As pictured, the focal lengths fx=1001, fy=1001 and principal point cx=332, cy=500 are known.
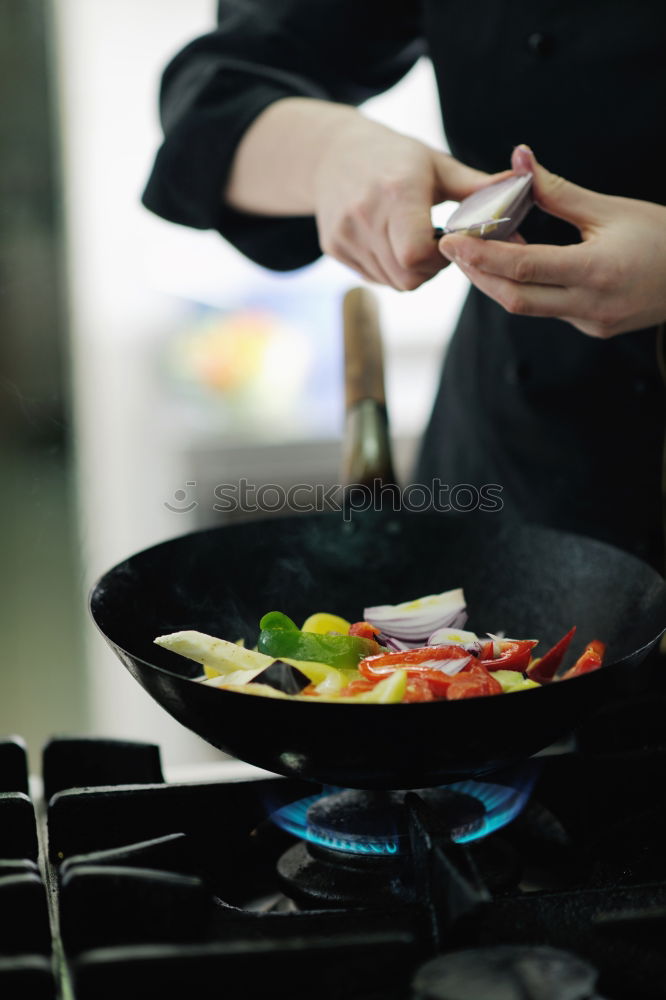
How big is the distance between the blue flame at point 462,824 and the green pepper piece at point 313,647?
4.2 inches

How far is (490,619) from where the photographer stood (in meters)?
0.93

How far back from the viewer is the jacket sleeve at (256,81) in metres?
1.04

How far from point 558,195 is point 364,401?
12.6 inches

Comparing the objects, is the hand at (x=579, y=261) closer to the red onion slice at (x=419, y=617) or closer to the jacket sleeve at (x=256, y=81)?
the red onion slice at (x=419, y=617)

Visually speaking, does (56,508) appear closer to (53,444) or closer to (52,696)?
(52,696)

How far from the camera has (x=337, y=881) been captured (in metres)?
0.68

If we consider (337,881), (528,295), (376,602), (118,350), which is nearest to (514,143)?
(528,295)

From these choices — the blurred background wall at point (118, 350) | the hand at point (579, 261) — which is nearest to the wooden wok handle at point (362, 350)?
the hand at point (579, 261)

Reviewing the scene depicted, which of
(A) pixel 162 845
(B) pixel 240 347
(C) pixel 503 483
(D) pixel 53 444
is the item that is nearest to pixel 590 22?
(C) pixel 503 483

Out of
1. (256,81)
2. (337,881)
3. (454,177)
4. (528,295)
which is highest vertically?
(256,81)

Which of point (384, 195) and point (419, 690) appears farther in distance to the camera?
point (384, 195)

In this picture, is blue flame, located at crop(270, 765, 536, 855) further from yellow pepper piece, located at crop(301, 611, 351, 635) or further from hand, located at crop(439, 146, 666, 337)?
hand, located at crop(439, 146, 666, 337)

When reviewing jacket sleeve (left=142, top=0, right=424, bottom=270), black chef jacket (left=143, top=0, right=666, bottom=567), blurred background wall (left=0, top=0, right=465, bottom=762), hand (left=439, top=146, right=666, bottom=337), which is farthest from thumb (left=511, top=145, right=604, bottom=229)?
blurred background wall (left=0, top=0, right=465, bottom=762)

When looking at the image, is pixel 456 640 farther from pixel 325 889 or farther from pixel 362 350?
pixel 362 350
